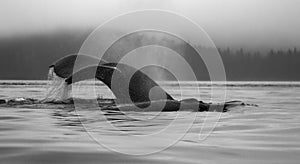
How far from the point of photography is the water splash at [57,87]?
1164cm

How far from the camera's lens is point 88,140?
6.30 metres

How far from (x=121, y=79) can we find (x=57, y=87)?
1.80 meters

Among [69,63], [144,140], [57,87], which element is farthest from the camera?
[57,87]

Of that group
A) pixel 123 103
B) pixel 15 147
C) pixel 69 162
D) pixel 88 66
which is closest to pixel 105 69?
pixel 88 66

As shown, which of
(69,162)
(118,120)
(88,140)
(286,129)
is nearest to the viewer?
(69,162)

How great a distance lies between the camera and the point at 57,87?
1203cm

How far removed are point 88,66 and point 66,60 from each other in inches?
24.7

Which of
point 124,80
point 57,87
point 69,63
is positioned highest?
point 69,63

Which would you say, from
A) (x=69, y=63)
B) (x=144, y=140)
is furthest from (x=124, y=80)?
(x=144, y=140)

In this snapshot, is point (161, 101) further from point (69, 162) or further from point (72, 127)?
point (69, 162)

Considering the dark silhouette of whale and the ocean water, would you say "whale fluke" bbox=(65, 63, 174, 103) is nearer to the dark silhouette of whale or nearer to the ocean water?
the dark silhouette of whale

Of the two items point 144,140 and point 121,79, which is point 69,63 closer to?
point 121,79

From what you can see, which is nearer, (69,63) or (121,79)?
(69,63)

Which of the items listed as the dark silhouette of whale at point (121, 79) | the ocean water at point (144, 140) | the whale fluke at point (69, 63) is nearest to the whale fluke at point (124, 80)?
the dark silhouette of whale at point (121, 79)
